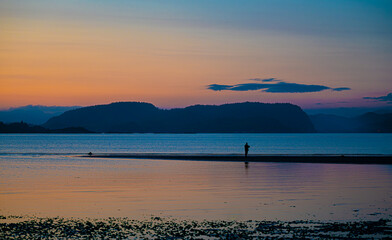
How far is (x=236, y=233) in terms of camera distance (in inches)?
614

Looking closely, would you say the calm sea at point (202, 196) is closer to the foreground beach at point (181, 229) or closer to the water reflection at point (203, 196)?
the water reflection at point (203, 196)

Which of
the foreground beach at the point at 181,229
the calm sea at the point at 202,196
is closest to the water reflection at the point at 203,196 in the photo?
the calm sea at the point at 202,196

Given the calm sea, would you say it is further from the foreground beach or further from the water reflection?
the foreground beach

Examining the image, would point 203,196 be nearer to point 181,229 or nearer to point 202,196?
point 202,196

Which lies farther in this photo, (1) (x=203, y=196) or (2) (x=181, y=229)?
(1) (x=203, y=196)

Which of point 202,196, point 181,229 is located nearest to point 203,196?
point 202,196

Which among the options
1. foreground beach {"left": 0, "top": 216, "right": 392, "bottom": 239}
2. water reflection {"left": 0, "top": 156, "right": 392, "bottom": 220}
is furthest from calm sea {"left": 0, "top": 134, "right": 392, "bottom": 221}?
foreground beach {"left": 0, "top": 216, "right": 392, "bottom": 239}

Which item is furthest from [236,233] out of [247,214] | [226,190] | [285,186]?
[285,186]

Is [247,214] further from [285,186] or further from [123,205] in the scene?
[285,186]

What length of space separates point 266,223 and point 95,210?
7.43 m

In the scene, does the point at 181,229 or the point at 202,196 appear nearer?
the point at 181,229

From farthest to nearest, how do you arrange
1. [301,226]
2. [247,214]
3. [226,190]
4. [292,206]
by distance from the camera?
[226,190]
[292,206]
[247,214]
[301,226]

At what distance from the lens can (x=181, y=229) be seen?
16.3 m

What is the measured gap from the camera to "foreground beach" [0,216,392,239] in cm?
1525
